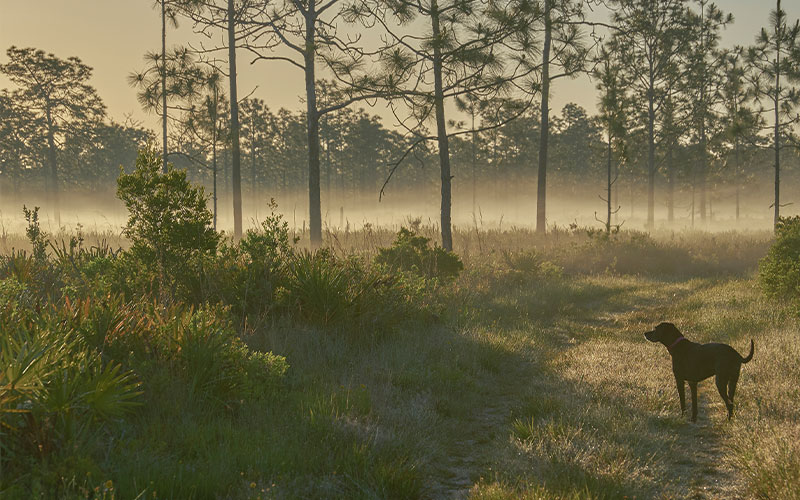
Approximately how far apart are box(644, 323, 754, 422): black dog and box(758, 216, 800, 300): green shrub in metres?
5.12

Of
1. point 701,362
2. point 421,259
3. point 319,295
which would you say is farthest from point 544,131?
point 701,362

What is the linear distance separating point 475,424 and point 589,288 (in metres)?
7.96

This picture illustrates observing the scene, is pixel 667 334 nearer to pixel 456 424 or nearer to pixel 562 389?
pixel 562 389

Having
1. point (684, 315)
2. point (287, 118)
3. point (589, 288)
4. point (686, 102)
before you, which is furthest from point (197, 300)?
point (287, 118)

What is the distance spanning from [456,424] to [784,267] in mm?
7105

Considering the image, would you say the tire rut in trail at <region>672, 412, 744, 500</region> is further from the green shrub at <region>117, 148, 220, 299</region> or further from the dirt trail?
the green shrub at <region>117, 148, 220, 299</region>

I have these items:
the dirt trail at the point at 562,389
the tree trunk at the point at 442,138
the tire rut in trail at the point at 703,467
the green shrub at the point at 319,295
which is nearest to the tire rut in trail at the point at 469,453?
the dirt trail at the point at 562,389

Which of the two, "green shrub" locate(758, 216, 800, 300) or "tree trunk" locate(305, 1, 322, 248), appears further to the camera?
"tree trunk" locate(305, 1, 322, 248)

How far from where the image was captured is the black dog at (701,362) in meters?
4.60

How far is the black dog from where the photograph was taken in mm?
4598

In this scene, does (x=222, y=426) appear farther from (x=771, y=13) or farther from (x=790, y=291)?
(x=771, y=13)

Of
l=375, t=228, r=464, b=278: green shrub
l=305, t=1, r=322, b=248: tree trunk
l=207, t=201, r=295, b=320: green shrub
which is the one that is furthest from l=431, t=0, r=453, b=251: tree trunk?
l=207, t=201, r=295, b=320: green shrub

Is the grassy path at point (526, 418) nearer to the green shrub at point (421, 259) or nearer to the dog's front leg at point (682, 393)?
the dog's front leg at point (682, 393)

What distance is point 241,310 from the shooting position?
6953 millimetres
